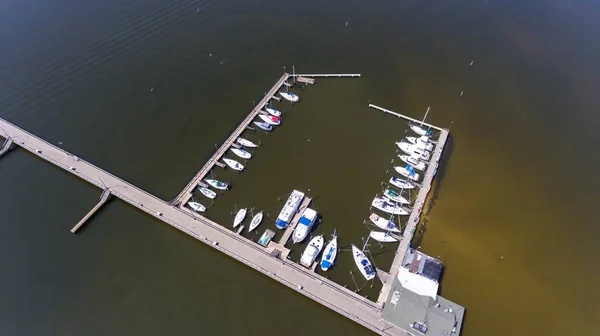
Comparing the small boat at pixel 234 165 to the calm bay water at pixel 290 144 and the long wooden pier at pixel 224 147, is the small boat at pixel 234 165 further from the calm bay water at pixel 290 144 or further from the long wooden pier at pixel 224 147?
the long wooden pier at pixel 224 147

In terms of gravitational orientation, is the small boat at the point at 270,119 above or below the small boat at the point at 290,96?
below

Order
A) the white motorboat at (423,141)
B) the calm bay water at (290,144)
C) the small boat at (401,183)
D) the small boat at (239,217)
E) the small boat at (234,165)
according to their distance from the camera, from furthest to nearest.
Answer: the white motorboat at (423,141) → the small boat at (234,165) → the small boat at (401,183) → the small boat at (239,217) → the calm bay water at (290,144)

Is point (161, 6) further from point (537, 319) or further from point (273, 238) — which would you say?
point (537, 319)

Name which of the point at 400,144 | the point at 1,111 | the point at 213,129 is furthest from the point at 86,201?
the point at 400,144

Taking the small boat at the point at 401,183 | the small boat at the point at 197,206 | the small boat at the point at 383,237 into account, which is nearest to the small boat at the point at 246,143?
the small boat at the point at 197,206

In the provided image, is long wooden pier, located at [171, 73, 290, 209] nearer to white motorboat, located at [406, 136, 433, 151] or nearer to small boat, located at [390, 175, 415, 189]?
white motorboat, located at [406, 136, 433, 151]

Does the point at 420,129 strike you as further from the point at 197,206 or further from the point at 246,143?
the point at 197,206
